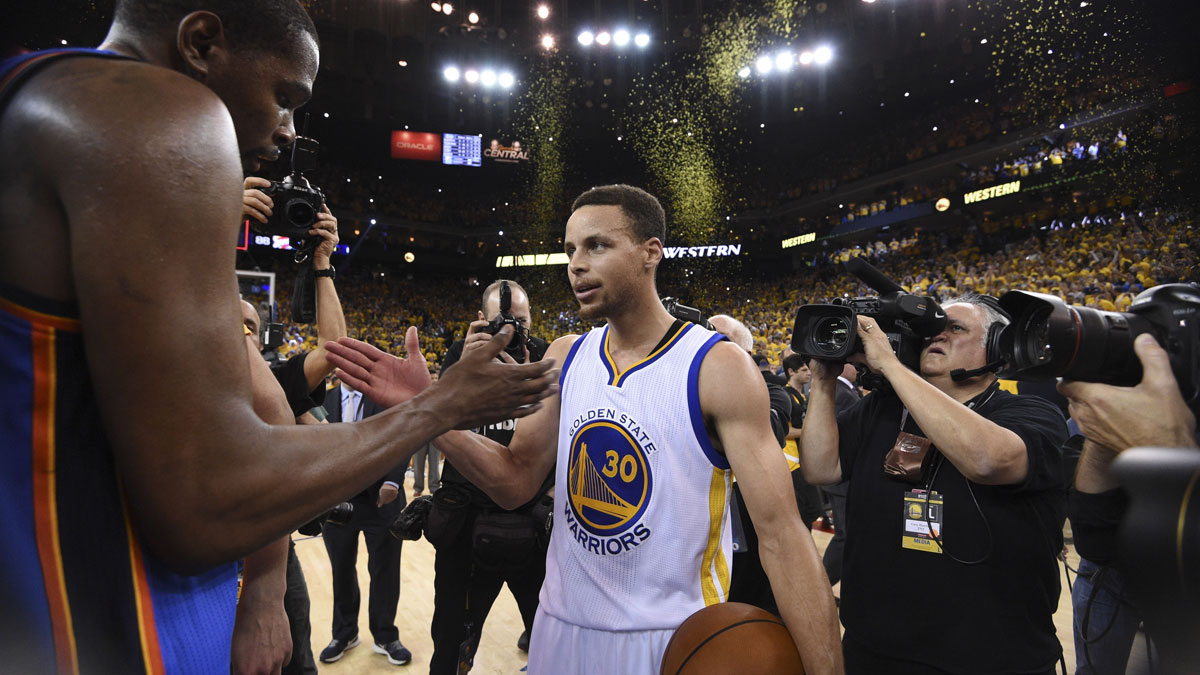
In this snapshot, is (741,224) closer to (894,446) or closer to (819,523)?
(819,523)

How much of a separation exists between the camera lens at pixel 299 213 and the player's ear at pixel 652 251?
1449mm

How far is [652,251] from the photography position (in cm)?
234

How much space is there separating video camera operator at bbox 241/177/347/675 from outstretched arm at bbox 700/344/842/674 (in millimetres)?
1426

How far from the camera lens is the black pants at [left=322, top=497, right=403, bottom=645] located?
424 centimetres

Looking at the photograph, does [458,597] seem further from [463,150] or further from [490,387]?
[463,150]

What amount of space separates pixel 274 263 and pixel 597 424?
24.4 metres

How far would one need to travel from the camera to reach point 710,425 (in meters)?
1.92

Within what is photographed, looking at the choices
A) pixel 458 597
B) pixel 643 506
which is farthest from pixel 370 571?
pixel 643 506

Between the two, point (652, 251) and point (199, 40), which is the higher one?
point (199, 40)

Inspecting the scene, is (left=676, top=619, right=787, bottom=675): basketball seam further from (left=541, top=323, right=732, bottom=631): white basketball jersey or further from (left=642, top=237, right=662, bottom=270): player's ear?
(left=642, top=237, right=662, bottom=270): player's ear

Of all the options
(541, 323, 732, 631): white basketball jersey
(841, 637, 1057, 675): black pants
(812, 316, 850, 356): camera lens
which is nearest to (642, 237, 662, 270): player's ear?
(541, 323, 732, 631): white basketball jersey

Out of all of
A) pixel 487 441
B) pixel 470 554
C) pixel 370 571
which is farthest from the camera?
pixel 370 571

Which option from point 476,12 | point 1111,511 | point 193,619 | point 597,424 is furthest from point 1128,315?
point 476,12

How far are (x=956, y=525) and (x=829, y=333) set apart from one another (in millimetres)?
→ 870
